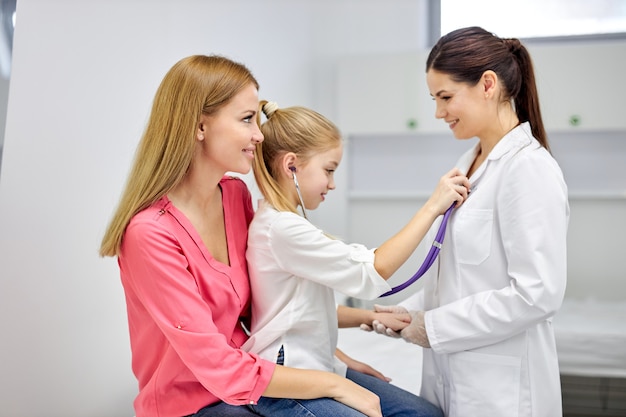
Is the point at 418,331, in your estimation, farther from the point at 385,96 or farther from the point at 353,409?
the point at 385,96

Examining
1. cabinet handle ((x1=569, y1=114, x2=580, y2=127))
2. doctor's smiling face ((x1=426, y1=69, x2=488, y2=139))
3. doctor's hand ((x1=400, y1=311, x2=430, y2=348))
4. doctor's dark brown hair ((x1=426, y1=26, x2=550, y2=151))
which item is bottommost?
doctor's hand ((x1=400, y1=311, x2=430, y2=348))

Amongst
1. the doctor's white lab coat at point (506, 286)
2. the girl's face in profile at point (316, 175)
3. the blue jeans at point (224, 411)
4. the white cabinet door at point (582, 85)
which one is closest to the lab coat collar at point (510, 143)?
the doctor's white lab coat at point (506, 286)

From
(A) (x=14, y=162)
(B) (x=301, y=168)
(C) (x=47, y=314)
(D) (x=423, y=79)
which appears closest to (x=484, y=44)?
(B) (x=301, y=168)

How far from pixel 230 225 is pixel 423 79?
7.57 ft

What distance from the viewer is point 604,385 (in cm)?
288

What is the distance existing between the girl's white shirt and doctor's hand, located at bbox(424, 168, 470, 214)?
0.65 feet

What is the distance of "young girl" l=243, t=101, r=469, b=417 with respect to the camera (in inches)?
49.6

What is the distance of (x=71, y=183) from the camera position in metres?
1.64

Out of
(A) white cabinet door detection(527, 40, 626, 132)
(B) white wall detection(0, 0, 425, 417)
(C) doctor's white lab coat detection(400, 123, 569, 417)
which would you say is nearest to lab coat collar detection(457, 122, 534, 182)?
(C) doctor's white lab coat detection(400, 123, 569, 417)

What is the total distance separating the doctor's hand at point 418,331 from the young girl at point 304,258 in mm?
147

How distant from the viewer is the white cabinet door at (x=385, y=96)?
3404 millimetres

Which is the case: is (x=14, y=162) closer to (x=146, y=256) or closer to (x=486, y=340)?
(x=146, y=256)

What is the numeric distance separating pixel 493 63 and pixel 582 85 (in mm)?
2119

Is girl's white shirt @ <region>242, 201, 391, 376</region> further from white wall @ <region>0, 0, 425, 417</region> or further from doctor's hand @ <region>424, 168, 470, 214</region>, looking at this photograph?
white wall @ <region>0, 0, 425, 417</region>
